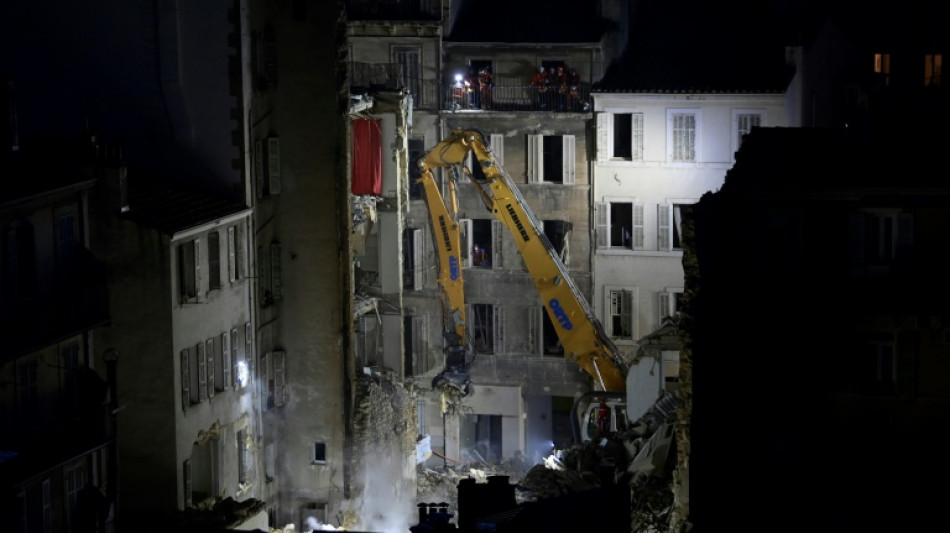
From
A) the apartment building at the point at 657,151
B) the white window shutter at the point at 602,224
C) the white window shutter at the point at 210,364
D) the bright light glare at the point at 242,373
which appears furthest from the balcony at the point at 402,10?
the white window shutter at the point at 210,364

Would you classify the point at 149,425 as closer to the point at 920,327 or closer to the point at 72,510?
the point at 72,510

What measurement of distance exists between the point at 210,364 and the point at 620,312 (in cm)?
2286

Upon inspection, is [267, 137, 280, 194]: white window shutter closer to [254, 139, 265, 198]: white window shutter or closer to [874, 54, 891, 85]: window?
[254, 139, 265, 198]: white window shutter

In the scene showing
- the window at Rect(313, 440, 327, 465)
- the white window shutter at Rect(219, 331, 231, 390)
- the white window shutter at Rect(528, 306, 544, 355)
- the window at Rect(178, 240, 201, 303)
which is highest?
the window at Rect(178, 240, 201, 303)

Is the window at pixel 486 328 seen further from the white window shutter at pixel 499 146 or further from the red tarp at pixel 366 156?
the red tarp at pixel 366 156

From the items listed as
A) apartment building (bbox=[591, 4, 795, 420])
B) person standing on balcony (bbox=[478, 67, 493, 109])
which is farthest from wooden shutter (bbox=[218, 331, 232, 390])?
person standing on balcony (bbox=[478, 67, 493, 109])

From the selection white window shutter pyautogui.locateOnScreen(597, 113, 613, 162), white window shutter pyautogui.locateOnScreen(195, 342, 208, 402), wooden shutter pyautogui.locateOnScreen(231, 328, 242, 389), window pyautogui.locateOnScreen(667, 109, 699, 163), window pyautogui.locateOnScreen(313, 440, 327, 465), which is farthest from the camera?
white window shutter pyautogui.locateOnScreen(597, 113, 613, 162)

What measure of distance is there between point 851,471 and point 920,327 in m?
3.15

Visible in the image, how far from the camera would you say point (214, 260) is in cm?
4991

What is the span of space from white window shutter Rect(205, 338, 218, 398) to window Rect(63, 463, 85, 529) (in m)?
5.38

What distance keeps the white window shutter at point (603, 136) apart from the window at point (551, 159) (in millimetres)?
1063

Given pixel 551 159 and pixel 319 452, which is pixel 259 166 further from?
pixel 551 159

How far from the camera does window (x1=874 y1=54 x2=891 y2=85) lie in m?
50.6

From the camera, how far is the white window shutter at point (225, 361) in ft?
165
